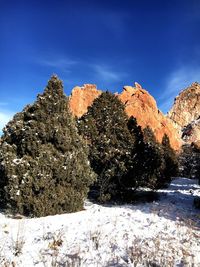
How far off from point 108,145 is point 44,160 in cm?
513

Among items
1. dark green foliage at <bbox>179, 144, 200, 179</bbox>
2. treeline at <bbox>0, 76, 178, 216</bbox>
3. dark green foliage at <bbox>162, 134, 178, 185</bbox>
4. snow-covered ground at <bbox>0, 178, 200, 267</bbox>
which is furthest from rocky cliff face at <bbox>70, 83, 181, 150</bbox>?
snow-covered ground at <bbox>0, 178, 200, 267</bbox>

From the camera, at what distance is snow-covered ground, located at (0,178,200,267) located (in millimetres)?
8320

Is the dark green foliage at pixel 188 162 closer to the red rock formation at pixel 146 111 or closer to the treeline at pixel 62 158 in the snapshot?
the treeline at pixel 62 158

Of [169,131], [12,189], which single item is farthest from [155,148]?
[169,131]

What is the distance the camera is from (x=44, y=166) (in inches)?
581

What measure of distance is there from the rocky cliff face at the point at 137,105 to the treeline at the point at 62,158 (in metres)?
95.9

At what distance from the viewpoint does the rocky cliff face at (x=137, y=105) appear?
395 ft

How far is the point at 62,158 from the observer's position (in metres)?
15.3

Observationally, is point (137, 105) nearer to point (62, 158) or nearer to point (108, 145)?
point (108, 145)

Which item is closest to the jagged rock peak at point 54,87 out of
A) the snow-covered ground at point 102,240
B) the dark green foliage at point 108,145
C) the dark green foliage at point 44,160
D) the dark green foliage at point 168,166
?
the dark green foliage at point 44,160

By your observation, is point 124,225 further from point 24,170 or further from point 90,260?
point 24,170

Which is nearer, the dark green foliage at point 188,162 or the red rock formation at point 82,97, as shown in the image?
the dark green foliage at point 188,162

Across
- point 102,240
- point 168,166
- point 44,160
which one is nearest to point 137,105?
point 168,166

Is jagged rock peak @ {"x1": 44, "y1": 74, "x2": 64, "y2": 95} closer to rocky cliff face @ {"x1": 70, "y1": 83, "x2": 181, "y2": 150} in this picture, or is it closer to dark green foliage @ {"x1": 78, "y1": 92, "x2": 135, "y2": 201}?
dark green foliage @ {"x1": 78, "y1": 92, "x2": 135, "y2": 201}
